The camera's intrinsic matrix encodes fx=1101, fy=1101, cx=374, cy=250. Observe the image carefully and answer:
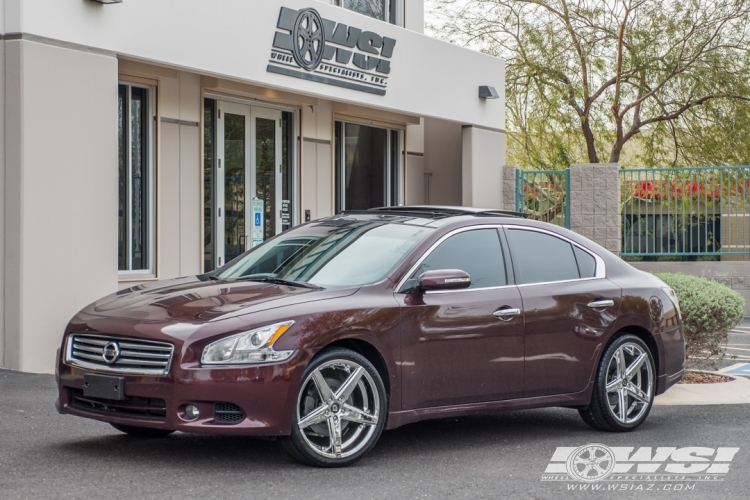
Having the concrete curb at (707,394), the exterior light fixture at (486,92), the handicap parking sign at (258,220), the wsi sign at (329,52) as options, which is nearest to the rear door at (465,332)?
the concrete curb at (707,394)

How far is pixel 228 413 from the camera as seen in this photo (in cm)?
600

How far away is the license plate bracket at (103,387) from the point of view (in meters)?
6.07

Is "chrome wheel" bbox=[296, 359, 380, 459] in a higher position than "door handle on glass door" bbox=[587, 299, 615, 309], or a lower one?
lower

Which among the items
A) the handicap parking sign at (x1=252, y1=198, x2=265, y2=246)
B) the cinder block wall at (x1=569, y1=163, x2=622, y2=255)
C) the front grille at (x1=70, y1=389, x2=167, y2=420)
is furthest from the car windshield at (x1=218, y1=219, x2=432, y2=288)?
the cinder block wall at (x1=569, y1=163, x2=622, y2=255)

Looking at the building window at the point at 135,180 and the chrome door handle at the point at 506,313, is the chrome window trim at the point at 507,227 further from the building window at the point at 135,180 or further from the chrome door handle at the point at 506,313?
the building window at the point at 135,180

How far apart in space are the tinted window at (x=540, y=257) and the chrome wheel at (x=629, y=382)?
2.25ft

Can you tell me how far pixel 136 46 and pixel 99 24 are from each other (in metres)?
0.63

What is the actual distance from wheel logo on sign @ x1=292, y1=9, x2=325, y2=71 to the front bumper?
29.9 ft

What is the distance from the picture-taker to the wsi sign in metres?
14.4

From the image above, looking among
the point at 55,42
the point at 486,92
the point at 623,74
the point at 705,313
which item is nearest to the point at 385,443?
the point at 705,313

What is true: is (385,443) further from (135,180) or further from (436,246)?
(135,180)

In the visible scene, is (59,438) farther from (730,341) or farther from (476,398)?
(730,341)

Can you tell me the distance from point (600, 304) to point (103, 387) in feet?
11.6

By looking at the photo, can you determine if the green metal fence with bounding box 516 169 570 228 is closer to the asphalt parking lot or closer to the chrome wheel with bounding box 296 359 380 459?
the asphalt parking lot
